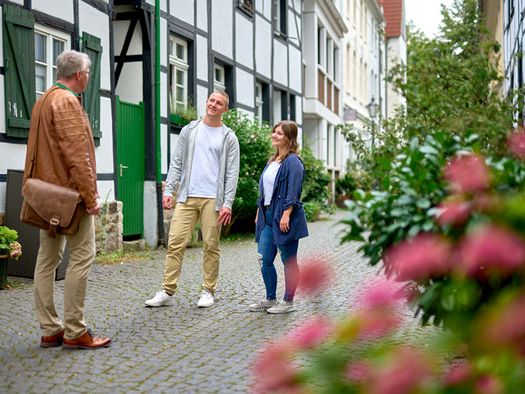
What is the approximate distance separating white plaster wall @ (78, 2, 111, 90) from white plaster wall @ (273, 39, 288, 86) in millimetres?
8710

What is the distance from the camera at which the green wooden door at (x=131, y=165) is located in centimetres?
1144

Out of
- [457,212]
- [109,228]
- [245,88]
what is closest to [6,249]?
[109,228]

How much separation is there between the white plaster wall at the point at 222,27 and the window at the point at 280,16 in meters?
4.13

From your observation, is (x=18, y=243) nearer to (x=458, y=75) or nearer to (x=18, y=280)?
(x=18, y=280)

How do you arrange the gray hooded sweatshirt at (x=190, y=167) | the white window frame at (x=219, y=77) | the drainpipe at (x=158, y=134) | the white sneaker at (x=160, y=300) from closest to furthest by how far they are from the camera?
the white sneaker at (x=160, y=300) < the gray hooded sweatshirt at (x=190, y=167) < the drainpipe at (x=158, y=134) < the white window frame at (x=219, y=77)

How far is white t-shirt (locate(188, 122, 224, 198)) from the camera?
21.9ft

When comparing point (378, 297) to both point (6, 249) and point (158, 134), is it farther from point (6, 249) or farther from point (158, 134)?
point (158, 134)

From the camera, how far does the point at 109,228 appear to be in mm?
10586

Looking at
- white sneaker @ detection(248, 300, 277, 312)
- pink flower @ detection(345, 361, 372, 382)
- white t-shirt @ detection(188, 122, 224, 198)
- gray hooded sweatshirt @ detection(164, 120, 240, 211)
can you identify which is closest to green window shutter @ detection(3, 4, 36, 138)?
gray hooded sweatshirt @ detection(164, 120, 240, 211)

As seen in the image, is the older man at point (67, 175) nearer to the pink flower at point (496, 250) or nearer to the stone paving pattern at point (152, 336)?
the stone paving pattern at point (152, 336)

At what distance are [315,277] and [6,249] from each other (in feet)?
21.7

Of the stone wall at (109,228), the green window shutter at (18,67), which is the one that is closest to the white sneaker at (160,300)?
the green window shutter at (18,67)

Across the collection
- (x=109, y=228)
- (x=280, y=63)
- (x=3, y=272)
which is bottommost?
(x=3, y=272)

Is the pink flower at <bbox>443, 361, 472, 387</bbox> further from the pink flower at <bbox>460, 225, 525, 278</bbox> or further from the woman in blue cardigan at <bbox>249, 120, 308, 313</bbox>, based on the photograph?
the woman in blue cardigan at <bbox>249, 120, 308, 313</bbox>
